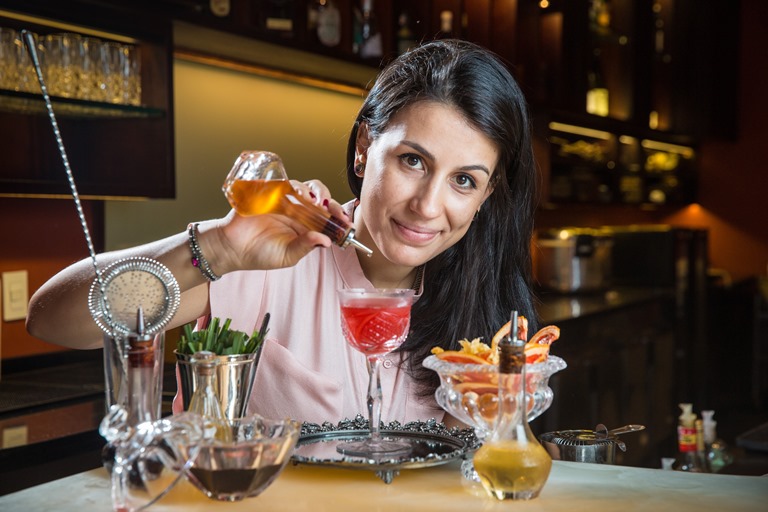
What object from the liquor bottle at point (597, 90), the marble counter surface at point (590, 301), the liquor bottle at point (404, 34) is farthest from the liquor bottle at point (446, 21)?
the liquor bottle at point (597, 90)

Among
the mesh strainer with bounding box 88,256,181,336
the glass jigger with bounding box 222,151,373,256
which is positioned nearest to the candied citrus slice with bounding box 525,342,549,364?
the glass jigger with bounding box 222,151,373,256

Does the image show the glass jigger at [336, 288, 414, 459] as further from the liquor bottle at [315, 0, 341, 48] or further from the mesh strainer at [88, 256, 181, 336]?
the liquor bottle at [315, 0, 341, 48]

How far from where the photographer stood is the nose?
1.69m

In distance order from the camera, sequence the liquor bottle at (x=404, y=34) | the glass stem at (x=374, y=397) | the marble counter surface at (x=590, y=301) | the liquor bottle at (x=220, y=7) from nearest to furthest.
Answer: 1. the glass stem at (x=374, y=397)
2. the liquor bottle at (x=220, y=7)
3. the liquor bottle at (x=404, y=34)
4. the marble counter surface at (x=590, y=301)

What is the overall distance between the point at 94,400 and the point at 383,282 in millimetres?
1114

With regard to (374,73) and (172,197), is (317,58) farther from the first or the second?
(172,197)

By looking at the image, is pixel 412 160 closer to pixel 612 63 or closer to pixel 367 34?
pixel 367 34

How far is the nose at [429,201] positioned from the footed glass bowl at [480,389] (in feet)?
1.40

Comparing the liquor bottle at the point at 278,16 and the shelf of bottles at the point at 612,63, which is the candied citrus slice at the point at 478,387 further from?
the shelf of bottles at the point at 612,63

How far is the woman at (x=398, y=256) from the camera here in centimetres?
158

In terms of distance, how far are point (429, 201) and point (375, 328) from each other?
391 mm

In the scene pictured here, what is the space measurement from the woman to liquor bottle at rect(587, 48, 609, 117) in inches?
179

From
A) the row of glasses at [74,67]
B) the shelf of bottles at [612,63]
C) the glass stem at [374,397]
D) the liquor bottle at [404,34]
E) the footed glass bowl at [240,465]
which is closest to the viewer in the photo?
the footed glass bowl at [240,465]

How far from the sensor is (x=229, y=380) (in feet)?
4.20
